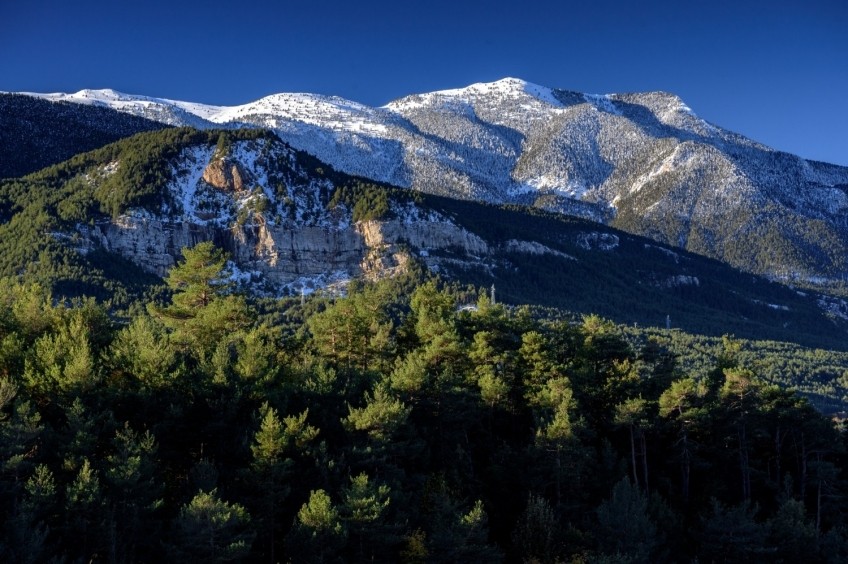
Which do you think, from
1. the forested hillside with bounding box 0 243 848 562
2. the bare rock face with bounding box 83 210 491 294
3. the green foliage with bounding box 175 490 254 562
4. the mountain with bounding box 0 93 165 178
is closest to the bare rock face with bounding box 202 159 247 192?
the bare rock face with bounding box 83 210 491 294

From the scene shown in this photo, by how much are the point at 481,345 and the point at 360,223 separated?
100 metres

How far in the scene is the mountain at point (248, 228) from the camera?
116 metres

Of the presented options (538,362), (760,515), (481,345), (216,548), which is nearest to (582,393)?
(538,362)

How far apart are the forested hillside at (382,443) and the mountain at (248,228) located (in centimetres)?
6754

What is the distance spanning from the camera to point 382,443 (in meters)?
34.2

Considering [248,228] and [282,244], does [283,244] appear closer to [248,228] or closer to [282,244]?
[282,244]

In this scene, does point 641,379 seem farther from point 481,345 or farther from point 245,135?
point 245,135

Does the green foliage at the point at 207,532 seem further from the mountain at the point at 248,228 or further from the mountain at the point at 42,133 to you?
the mountain at the point at 42,133

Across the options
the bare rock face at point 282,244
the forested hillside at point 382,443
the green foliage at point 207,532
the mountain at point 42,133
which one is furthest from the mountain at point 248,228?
the green foliage at point 207,532

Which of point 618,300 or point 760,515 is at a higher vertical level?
point 618,300

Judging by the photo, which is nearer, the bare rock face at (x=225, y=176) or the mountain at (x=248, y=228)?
the mountain at (x=248, y=228)

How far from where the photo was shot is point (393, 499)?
32.6 meters

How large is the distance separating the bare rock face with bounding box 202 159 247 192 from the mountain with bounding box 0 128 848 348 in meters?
0.28

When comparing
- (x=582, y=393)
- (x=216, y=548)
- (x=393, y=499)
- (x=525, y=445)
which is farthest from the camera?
(x=582, y=393)
